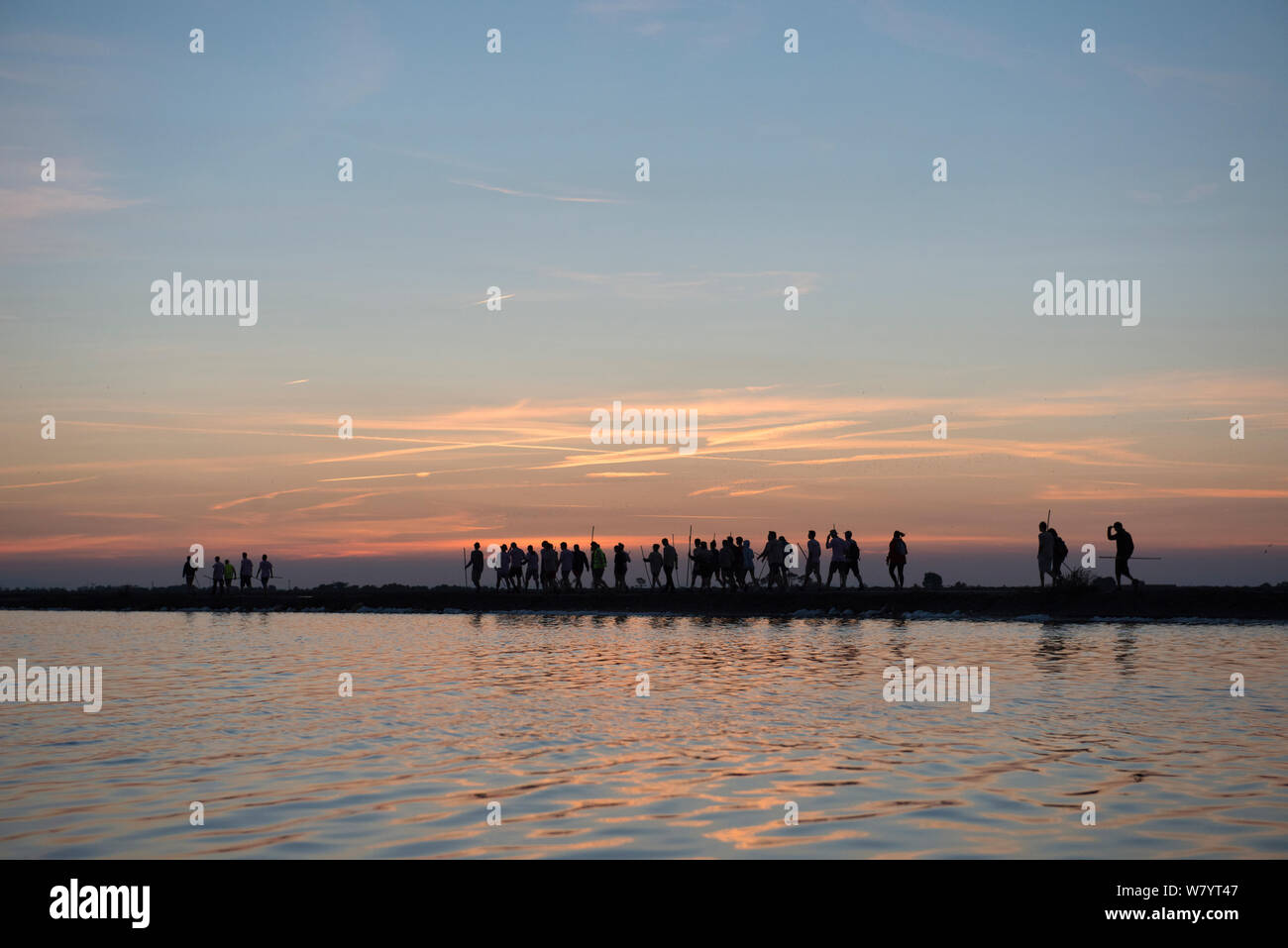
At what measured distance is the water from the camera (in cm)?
976

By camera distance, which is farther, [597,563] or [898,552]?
[597,563]

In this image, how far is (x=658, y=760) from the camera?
13.1 m

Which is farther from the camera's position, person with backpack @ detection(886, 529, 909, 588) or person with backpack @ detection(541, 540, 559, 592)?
person with backpack @ detection(541, 540, 559, 592)

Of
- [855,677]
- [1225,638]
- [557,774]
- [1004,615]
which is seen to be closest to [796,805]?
[557,774]

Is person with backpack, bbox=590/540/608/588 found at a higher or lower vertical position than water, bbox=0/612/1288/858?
higher

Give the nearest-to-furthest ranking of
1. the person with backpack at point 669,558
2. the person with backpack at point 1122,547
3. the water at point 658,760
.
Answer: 1. the water at point 658,760
2. the person with backpack at point 1122,547
3. the person with backpack at point 669,558

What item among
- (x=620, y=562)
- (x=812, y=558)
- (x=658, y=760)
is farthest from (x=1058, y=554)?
(x=658, y=760)

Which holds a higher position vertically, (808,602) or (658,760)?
(658,760)

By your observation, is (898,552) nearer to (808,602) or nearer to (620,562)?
(808,602)

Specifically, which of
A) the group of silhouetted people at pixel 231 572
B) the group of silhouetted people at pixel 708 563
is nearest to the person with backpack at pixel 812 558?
the group of silhouetted people at pixel 708 563

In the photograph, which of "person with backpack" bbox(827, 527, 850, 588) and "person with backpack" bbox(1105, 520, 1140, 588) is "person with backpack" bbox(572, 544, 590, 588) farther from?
"person with backpack" bbox(1105, 520, 1140, 588)

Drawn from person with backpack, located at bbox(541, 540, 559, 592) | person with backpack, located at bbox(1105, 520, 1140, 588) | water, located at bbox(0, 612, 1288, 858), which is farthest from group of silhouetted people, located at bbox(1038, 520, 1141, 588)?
person with backpack, located at bbox(541, 540, 559, 592)

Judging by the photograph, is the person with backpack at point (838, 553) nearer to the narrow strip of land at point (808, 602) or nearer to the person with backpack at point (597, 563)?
the narrow strip of land at point (808, 602)

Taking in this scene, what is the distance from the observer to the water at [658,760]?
32.0ft
